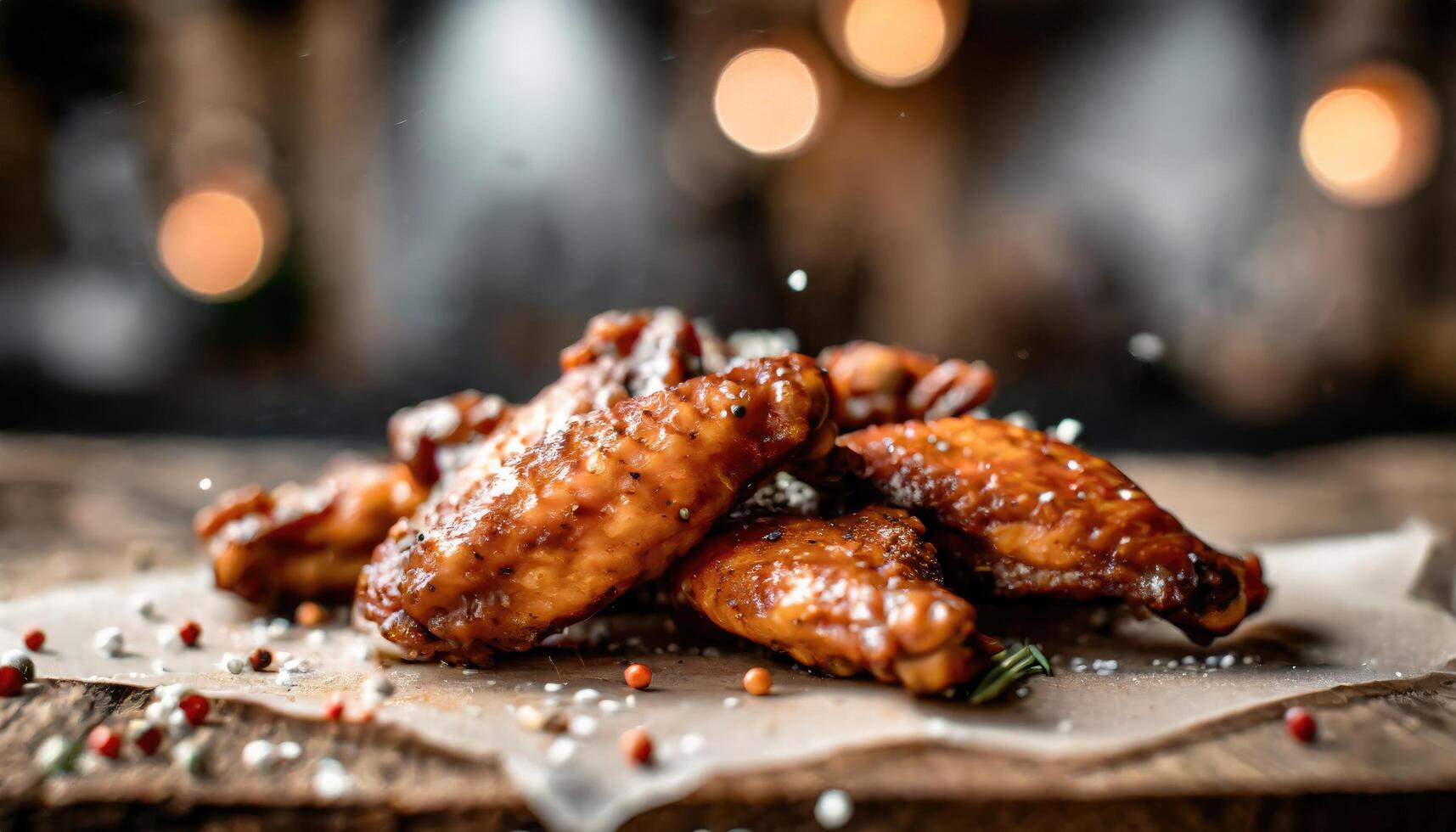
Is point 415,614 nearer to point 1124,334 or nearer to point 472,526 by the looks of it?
point 472,526

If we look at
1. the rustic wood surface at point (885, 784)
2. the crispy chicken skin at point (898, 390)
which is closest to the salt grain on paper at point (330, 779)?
the rustic wood surface at point (885, 784)

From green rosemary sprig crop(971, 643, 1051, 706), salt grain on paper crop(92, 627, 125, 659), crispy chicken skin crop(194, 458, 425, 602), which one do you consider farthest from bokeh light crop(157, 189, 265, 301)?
green rosemary sprig crop(971, 643, 1051, 706)

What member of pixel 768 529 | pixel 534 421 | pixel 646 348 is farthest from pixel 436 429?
pixel 768 529

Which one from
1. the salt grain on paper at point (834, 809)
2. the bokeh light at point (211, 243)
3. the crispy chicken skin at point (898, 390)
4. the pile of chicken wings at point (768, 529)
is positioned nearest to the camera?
the salt grain on paper at point (834, 809)

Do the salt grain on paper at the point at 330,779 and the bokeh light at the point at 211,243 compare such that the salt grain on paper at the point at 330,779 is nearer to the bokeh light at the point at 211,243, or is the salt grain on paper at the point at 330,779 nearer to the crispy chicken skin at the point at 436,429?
the crispy chicken skin at the point at 436,429

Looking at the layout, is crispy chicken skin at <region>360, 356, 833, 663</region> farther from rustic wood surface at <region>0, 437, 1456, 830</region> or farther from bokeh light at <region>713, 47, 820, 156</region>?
bokeh light at <region>713, 47, 820, 156</region>

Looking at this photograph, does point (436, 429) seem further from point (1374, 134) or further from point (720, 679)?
point (1374, 134)
